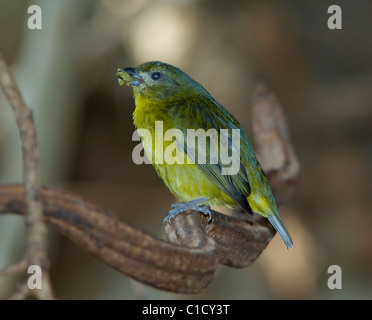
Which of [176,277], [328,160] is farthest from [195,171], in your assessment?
[328,160]

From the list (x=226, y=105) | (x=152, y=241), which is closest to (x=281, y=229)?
(x=152, y=241)

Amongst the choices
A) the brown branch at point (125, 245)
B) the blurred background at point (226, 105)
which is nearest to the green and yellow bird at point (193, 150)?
the brown branch at point (125, 245)

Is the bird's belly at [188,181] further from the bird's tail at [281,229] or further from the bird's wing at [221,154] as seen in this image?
the bird's tail at [281,229]

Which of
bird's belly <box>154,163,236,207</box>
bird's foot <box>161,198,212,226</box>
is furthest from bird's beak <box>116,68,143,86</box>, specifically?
bird's foot <box>161,198,212,226</box>

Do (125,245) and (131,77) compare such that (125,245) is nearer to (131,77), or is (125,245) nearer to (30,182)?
(30,182)

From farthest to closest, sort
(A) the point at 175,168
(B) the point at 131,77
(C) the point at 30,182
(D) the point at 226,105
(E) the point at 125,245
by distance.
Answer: (D) the point at 226,105
(B) the point at 131,77
(A) the point at 175,168
(E) the point at 125,245
(C) the point at 30,182

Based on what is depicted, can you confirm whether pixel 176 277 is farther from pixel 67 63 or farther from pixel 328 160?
pixel 328 160

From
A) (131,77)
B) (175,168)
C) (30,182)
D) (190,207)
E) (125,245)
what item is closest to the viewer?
(30,182)
